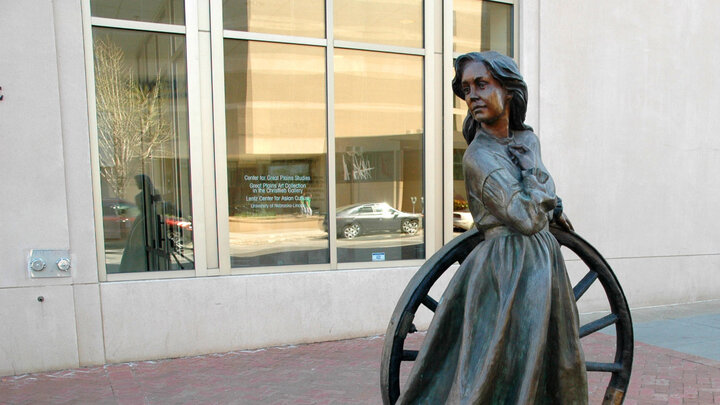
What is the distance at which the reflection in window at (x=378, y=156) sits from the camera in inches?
250

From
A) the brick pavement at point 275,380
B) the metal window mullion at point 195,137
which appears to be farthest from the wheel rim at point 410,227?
the metal window mullion at point 195,137

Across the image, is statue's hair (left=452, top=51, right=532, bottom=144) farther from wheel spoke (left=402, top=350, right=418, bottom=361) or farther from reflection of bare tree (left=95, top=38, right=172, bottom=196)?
reflection of bare tree (left=95, top=38, right=172, bottom=196)

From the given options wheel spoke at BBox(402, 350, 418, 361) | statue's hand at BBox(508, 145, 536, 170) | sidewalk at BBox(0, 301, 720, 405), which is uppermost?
statue's hand at BBox(508, 145, 536, 170)

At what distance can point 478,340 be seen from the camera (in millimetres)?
2123

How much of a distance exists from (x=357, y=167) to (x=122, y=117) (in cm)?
265

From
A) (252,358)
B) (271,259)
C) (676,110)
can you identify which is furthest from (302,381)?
(676,110)

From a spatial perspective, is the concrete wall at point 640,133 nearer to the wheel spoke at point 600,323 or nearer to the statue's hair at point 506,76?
the wheel spoke at point 600,323

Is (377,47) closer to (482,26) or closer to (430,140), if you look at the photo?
(430,140)

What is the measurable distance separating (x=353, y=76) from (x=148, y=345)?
373 cm

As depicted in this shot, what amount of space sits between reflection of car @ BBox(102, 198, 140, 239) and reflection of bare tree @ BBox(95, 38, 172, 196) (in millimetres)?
123

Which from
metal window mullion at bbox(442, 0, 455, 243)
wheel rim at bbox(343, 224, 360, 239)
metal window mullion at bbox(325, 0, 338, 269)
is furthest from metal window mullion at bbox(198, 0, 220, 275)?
metal window mullion at bbox(442, 0, 455, 243)

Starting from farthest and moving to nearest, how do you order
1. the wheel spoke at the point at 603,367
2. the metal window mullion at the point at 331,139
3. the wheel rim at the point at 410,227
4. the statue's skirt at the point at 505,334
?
the wheel rim at the point at 410,227 → the metal window mullion at the point at 331,139 → the wheel spoke at the point at 603,367 → the statue's skirt at the point at 505,334

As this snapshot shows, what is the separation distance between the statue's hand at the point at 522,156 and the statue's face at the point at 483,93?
0.53 ft

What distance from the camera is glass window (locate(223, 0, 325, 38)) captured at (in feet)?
19.1
